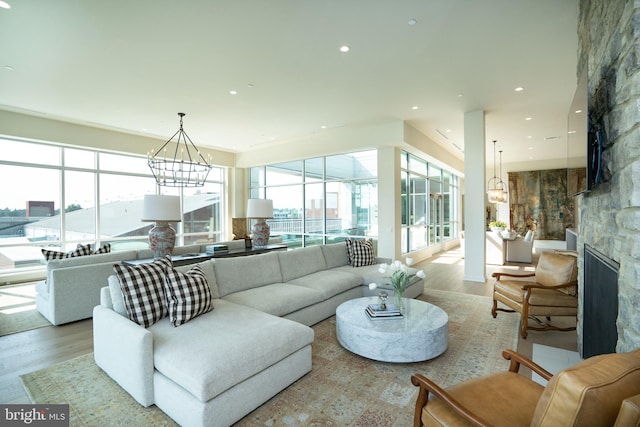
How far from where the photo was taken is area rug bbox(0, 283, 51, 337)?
11.9 feet

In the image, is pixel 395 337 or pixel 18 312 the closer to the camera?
pixel 395 337

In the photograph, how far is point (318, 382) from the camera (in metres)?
2.41

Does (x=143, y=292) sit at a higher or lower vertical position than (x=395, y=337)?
higher

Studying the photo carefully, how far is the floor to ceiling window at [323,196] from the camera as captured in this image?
738 cm

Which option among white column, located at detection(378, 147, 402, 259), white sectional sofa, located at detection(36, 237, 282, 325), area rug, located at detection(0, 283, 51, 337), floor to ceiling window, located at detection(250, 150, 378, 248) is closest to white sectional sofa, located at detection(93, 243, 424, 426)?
white sectional sofa, located at detection(36, 237, 282, 325)

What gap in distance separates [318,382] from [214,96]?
4529 mm

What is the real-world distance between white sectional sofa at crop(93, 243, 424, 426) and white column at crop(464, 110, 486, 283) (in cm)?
397

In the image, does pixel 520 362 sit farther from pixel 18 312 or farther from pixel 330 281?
pixel 18 312

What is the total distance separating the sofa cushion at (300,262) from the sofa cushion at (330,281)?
9cm

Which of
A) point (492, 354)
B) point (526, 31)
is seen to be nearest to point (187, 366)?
point (492, 354)

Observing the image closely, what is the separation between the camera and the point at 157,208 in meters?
4.31

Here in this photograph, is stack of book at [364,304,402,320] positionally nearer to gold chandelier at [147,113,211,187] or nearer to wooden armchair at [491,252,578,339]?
wooden armchair at [491,252,578,339]

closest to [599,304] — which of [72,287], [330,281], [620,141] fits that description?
[620,141]

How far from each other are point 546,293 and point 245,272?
3423mm
